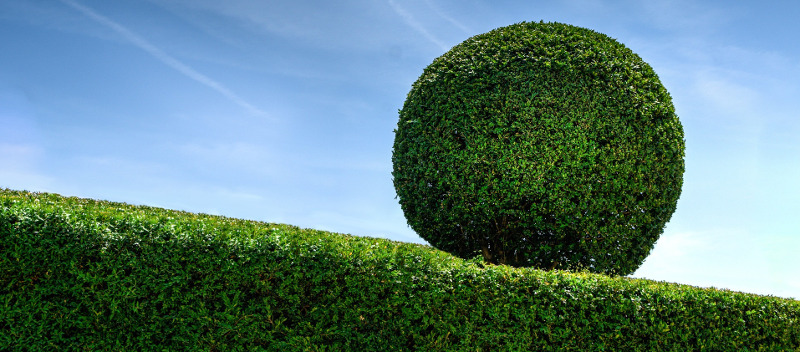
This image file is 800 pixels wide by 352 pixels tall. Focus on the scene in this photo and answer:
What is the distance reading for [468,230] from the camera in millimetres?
9062

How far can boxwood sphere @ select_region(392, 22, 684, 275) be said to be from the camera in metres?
8.62

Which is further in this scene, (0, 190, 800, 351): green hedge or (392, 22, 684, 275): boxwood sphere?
(392, 22, 684, 275): boxwood sphere

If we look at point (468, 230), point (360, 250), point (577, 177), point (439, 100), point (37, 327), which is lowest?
point (37, 327)

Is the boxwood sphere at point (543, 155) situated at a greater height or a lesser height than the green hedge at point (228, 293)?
greater

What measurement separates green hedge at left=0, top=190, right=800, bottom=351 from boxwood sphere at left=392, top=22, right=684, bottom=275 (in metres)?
2.39

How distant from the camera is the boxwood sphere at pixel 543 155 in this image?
8.62m

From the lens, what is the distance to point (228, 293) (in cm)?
→ 598

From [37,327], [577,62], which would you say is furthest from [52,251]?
[577,62]

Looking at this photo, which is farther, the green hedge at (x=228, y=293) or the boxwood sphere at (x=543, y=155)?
the boxwood sphere at (x=543, y=155)

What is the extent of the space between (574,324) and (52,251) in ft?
19.3

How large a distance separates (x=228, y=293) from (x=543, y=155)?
5.03 metres

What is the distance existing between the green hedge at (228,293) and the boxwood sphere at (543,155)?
2392 mm

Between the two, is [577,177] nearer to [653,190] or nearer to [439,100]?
[653,190]

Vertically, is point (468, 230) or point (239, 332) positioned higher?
point (468, 230)
